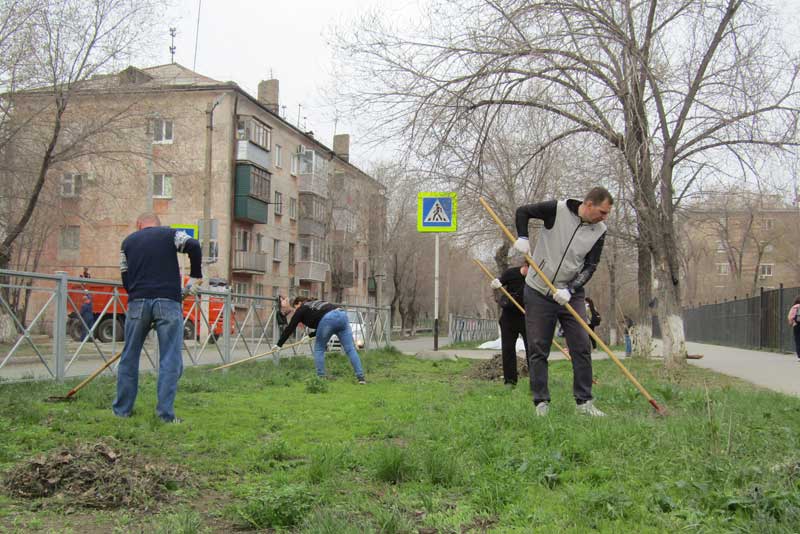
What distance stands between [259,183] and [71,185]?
17481mm

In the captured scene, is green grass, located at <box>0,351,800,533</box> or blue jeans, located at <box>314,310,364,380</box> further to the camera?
blue jeans, located at <box>314,310,364,380</box>

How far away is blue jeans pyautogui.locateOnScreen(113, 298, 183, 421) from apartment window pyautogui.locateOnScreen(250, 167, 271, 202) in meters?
31.4

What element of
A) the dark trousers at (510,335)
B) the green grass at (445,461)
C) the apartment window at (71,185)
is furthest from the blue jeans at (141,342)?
the apartment window at (71,185)

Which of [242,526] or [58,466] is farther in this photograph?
[58,466]

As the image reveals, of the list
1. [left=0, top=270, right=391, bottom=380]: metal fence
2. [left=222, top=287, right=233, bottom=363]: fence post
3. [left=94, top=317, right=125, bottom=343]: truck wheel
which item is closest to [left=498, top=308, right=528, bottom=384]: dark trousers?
[left=0, top=270, right=391, bottom=380]: metal fence

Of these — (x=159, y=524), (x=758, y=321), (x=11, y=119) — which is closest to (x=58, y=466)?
(x=159, y=524)

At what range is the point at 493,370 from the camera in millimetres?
10391

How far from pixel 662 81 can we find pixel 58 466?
33.9ft

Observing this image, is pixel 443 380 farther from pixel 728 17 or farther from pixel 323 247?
pixel 323 247

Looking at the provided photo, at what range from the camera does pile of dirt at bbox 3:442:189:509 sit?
3434mm

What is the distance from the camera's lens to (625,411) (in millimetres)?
5980

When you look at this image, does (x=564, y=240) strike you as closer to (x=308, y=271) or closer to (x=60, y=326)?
(x=60, y=326)

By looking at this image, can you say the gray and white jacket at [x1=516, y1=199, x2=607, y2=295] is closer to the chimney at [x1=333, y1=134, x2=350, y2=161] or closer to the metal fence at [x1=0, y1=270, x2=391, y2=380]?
the metal fence at [x1=0, y1=270, x2=391, y2=380]

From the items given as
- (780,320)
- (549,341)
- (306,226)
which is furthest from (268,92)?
(549,341)
